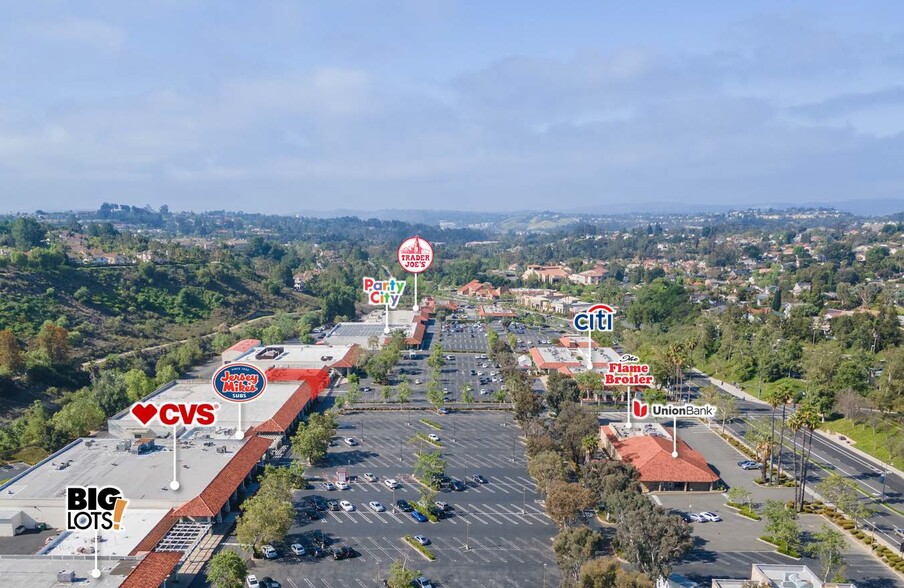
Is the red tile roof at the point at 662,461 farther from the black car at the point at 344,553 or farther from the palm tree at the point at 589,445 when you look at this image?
the black car at the point at 344,553

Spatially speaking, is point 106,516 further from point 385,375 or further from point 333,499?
point 385,375

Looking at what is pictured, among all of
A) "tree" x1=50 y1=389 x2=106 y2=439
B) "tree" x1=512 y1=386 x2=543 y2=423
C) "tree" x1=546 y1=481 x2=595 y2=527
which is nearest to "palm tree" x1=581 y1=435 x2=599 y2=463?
"tree" x1=546 y1=481 x2=595 y2=527

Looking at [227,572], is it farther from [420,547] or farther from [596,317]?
[596,317]

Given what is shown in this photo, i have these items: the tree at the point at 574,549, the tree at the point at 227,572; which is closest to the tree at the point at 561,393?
the tree at the point at 574,549

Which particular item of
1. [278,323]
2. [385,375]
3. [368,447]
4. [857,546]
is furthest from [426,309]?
[857,546]

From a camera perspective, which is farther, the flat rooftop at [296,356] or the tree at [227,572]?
the flat rooftop at [296,356]

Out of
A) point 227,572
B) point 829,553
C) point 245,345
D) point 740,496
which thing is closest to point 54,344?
point 245,345
